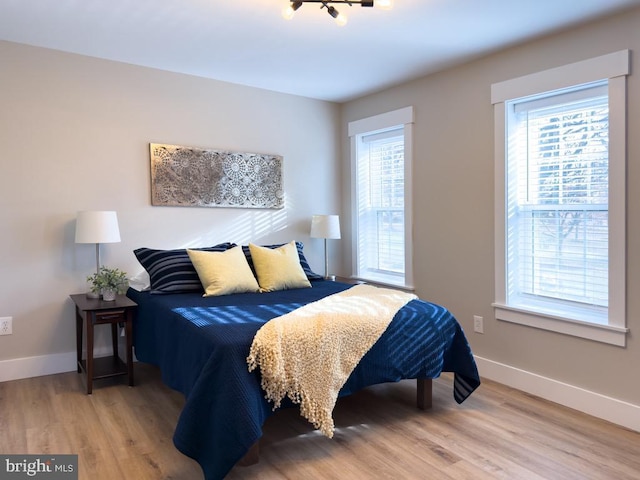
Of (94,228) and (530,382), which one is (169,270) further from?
(530,382)

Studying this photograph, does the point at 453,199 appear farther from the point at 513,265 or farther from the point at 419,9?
the point at 419,9

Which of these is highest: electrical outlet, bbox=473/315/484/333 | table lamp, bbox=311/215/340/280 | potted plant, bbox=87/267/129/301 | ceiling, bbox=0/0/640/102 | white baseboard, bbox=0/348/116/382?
ceiling, bbox=0/0/640/102

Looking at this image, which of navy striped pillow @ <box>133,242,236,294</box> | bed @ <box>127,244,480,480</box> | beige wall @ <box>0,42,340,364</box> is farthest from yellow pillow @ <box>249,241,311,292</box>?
beige wall @ <box>0,42,340,364</box>

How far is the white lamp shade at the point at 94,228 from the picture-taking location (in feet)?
10.9

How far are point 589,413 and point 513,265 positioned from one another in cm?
104

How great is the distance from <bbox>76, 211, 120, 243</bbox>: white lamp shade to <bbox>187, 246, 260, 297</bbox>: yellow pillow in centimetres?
57

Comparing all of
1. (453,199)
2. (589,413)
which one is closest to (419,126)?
(453,199)

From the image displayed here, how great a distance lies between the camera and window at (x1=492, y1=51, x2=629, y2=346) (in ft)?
9.24

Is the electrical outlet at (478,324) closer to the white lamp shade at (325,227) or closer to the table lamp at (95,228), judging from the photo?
the white lamp shade at (325,227)

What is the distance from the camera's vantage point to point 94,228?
131 inches

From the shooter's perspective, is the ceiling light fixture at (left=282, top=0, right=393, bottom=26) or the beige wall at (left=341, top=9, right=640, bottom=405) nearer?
the ceiling light fixture at (left=282, top=0, right=393, bottom=26)

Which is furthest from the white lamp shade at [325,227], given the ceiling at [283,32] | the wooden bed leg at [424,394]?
the wooden bed leg at [424,394]

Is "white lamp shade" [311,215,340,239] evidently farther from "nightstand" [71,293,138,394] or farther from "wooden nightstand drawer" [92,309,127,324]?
"wooden nightstand drawer" [92,309,127,324]

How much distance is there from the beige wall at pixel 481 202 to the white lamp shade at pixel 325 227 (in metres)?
0.76
